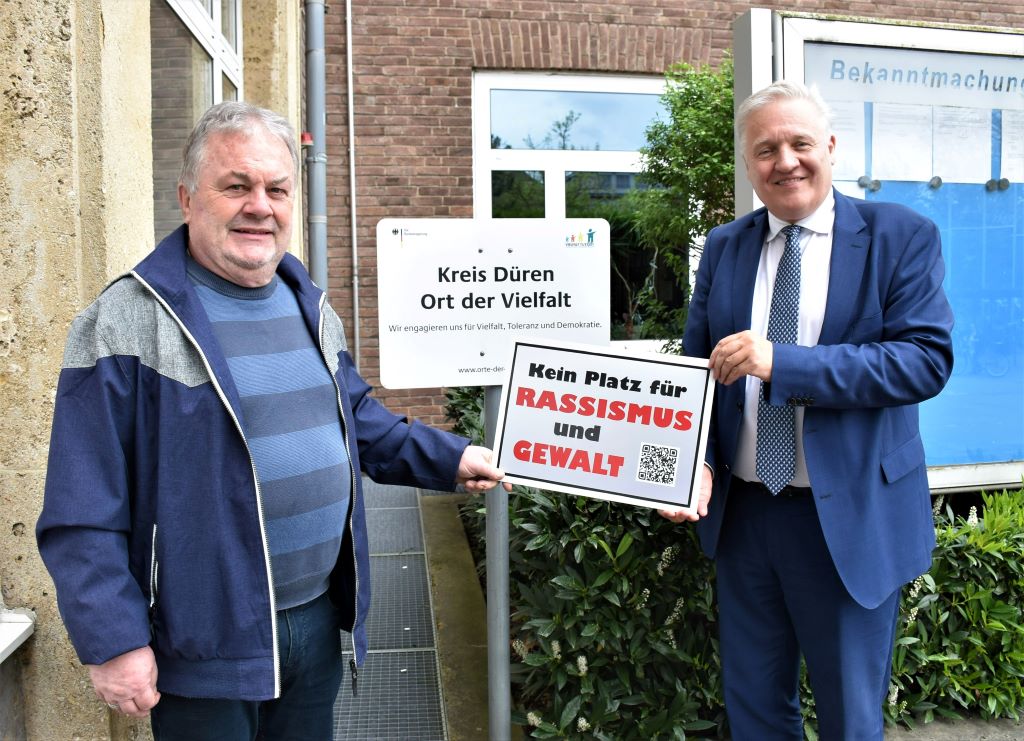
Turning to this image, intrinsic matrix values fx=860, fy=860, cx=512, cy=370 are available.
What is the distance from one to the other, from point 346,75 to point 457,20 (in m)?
1.17

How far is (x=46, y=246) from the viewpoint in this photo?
2.30 meters

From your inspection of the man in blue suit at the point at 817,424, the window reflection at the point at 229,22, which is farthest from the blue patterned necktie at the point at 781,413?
the window reflection at the point at 229,22

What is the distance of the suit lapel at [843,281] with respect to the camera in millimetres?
2230

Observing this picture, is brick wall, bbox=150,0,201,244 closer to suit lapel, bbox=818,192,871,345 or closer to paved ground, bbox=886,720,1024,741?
Result: suit lapel, bbox=818,192,871,345

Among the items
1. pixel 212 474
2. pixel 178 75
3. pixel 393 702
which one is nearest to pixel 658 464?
pixel 212 474

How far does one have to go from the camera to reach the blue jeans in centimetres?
183

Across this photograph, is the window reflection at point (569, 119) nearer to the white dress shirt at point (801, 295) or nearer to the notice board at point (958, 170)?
the notice board at point (958, 170)

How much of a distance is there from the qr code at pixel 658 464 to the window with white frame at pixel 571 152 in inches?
239

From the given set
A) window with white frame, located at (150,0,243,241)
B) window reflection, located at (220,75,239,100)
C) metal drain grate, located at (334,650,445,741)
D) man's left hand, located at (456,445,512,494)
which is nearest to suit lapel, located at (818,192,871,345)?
man's left hand, located at (456,445,512,494)

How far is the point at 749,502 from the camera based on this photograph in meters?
2.38

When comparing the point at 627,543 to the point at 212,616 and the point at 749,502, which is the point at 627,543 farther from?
the point at 212,616

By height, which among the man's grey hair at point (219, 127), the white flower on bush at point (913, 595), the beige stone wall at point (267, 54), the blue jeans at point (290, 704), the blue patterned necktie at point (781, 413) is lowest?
the white flower on bush at point (913, 595)

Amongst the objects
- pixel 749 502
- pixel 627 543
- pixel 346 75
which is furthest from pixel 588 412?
pixel 346 75

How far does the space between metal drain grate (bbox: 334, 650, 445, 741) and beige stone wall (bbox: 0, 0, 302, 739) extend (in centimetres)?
99
